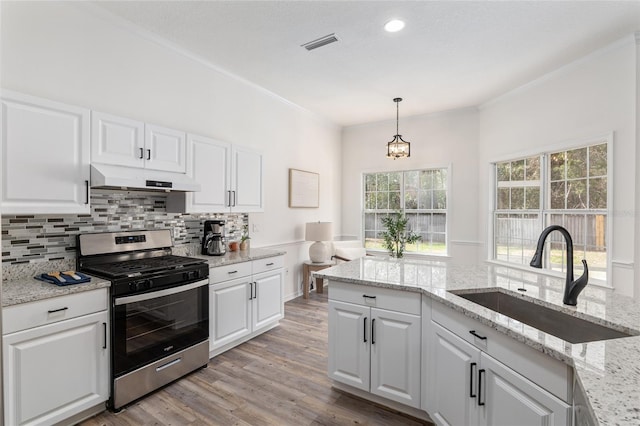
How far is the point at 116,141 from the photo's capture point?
2449 millimetres

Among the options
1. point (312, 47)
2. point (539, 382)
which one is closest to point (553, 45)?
point (312, 47)

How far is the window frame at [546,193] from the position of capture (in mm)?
3191

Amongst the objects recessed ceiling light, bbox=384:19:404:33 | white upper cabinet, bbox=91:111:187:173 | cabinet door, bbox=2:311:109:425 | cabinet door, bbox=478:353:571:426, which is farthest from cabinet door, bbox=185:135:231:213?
cabinet door, bbox=478:353:571:426

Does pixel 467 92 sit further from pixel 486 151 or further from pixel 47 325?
pixel 47 325

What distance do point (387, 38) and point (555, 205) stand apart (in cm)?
294

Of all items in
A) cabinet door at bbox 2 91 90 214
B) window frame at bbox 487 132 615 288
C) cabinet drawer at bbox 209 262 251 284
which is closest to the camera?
cabinet door at bbox 2 91 90 214

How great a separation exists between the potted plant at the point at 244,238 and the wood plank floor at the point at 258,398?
1.14 meters

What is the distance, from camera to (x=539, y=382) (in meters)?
1.25

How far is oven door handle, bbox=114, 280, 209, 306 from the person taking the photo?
2.20 metres

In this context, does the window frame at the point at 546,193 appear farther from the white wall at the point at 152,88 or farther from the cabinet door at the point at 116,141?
the cabinet door at the point at 116,141

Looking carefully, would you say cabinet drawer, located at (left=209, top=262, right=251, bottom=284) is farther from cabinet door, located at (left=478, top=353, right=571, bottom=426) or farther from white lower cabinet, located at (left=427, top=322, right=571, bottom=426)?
cabinet door, located at (left=478, top=353, right=571, bottom=426)

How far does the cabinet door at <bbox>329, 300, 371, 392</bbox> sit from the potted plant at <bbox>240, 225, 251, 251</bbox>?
1762mm

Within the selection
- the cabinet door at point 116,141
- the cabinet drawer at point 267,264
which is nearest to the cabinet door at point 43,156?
the cabinet door at point 116,141

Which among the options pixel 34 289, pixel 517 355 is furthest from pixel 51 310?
pixel 517 355
